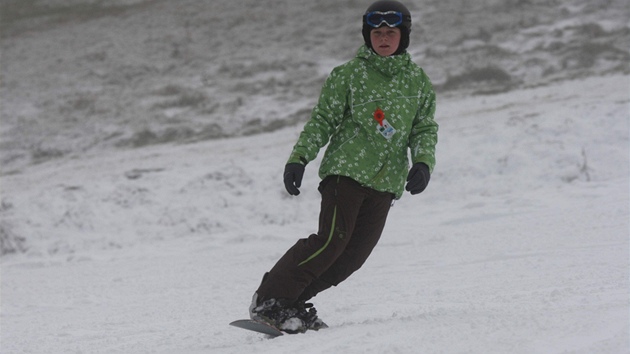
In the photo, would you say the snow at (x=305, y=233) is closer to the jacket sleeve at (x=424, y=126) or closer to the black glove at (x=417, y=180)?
the black glove at (x=417, y=180)

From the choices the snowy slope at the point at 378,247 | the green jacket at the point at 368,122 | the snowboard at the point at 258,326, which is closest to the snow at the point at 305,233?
the snowy slope at the point at 378,247

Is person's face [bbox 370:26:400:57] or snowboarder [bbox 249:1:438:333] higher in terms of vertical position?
person's face [bbox 370:26:400:57]

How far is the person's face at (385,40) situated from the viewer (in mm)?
3797

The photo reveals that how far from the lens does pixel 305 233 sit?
811 centimetres

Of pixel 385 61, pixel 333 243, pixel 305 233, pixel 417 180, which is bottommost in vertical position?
pixel 305 233

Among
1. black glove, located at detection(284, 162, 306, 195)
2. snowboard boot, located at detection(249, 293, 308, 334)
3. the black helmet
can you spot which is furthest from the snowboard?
the black helmet

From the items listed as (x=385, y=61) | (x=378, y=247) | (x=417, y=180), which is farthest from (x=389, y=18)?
(x=378, y=247)

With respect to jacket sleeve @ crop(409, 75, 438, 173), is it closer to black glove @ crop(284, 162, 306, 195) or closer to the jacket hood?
the jacket hood

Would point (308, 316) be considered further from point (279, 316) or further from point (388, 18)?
point (388, 18)

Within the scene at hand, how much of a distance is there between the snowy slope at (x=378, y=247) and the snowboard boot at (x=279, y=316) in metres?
0.20

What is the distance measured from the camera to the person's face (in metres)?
3.80

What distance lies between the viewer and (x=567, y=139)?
9.54 metres

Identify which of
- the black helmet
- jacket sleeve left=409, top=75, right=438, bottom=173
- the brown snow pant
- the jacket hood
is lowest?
the brown snow pant

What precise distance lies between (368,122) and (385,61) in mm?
284
